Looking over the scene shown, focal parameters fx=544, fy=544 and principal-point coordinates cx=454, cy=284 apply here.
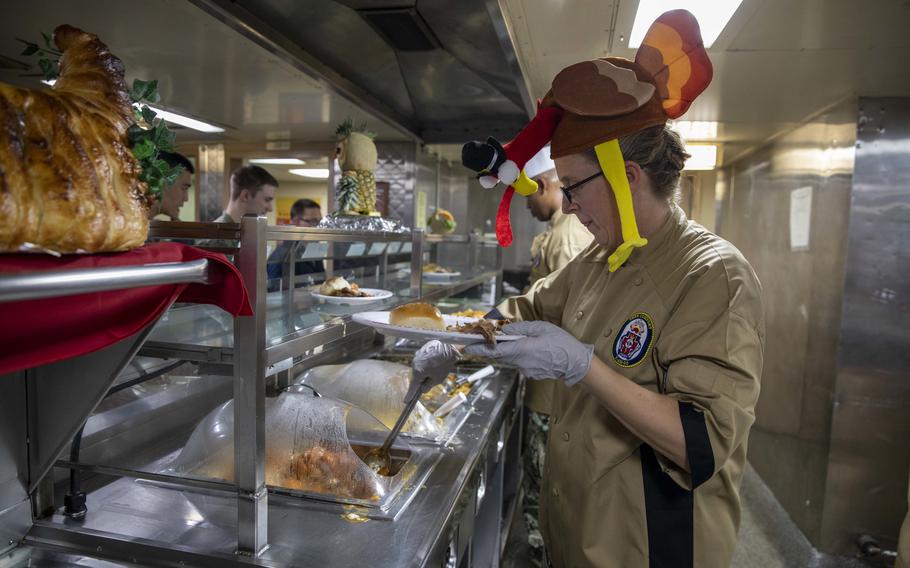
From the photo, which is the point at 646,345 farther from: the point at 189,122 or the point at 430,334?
the point at 189,122

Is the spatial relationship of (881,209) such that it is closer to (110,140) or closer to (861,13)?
(861,13)

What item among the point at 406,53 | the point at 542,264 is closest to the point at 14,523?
the point at 406,53

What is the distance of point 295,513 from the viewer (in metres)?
1.26

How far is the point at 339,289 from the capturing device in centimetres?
188

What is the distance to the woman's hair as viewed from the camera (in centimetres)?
128

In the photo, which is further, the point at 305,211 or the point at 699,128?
the point at 305,211

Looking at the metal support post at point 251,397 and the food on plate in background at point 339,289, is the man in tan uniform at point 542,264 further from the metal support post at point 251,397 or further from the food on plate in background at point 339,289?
the metal support post at point 251,397

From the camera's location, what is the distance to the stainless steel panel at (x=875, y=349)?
308cm

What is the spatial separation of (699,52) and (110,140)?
115 cm

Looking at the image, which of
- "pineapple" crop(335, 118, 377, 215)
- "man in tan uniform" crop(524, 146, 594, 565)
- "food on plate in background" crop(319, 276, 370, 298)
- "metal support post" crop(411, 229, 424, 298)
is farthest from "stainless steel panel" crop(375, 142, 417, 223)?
"food on plate in background" crop(319, 276, 370, 298)

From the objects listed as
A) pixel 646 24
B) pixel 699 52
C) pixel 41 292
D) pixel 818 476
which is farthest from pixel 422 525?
pixel 818 476

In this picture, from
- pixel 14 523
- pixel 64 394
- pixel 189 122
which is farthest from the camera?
pixel 189 122

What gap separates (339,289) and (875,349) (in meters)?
3.13

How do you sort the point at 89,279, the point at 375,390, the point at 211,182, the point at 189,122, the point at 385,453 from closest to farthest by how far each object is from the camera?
the point at 89,279
the point at 385,453
the point at 375,390
the point at 189,122
the point at 211,182
